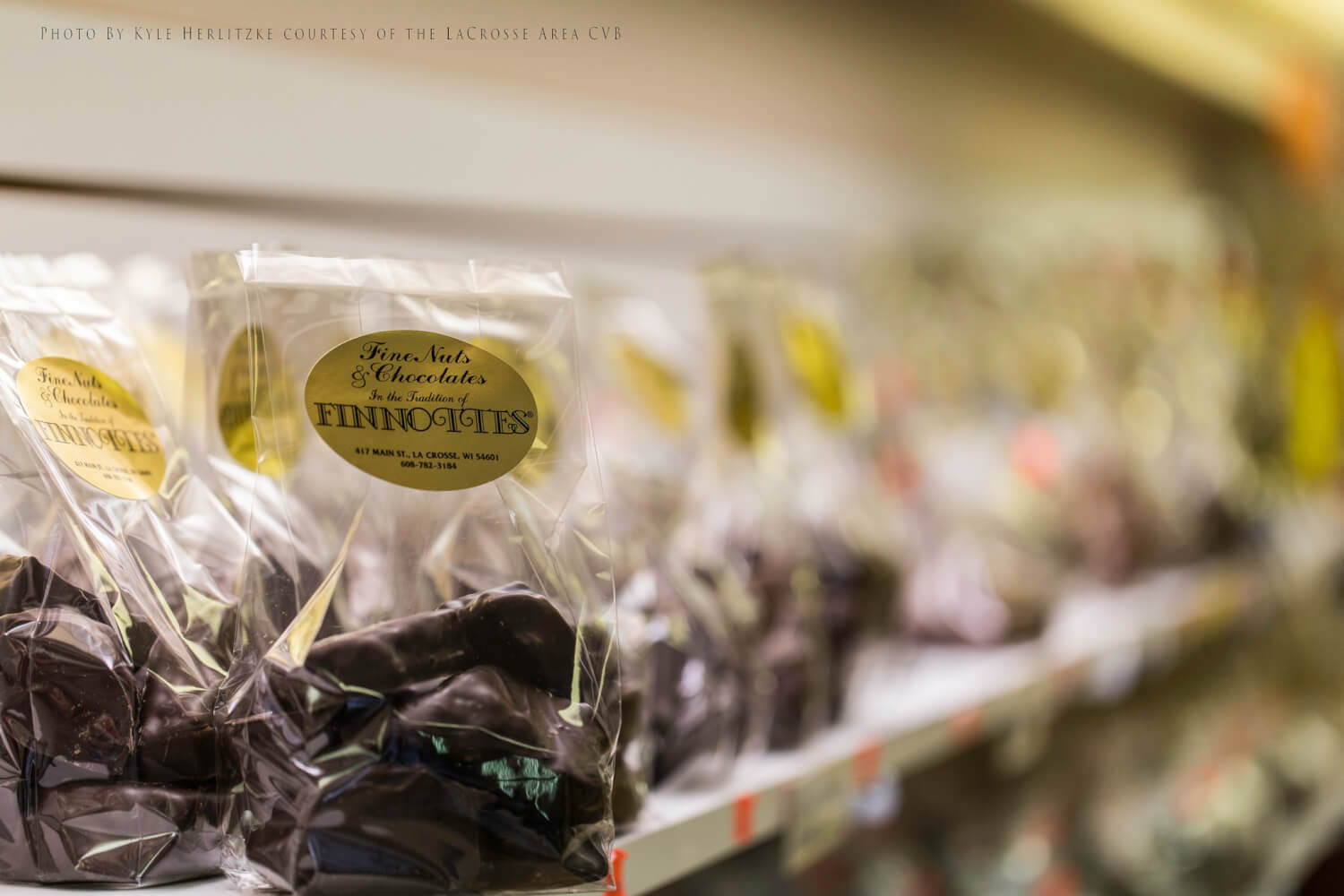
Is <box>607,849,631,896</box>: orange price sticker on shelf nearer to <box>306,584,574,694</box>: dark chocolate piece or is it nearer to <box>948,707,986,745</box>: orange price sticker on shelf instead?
<box>306,584,574,694</box>: dark chocolate piece

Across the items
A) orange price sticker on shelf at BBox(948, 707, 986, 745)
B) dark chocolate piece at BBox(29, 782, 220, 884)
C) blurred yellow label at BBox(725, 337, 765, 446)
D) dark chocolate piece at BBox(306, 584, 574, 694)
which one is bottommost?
orange price sticker on shelf at BBox(948, 707, 986, 745)

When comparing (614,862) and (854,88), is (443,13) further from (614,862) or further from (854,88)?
(854,88)

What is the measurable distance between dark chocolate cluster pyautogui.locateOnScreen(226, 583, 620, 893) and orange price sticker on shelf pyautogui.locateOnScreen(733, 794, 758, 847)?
216 millimetres

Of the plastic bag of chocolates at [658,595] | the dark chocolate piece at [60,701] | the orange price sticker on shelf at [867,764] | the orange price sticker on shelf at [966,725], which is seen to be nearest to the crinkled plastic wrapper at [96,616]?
the dark chocolate piece at [60,701]

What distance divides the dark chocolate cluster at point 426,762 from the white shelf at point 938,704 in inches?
3.0

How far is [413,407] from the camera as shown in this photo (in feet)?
1.69

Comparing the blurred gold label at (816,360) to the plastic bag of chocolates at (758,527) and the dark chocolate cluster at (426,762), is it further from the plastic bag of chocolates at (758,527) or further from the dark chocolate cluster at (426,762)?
the dark chocolate cluster at (426,762)

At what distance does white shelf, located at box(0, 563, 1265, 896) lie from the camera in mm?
668

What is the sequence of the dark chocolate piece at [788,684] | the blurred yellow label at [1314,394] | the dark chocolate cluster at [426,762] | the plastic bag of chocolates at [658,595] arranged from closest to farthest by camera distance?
the dark chocolate cluster at [426,762] < the plastic bag of chocolates at [658,595] < the dark chocolate piece at [788,684] < the blurred yellow label at [1314,394]

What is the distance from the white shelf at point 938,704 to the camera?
67 cm

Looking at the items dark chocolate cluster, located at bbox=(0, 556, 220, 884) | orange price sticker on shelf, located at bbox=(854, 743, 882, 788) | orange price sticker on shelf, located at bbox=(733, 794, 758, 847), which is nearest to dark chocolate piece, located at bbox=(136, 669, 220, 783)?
dark chocolate cluster, located at bbox=(0, 556, 220, 884)

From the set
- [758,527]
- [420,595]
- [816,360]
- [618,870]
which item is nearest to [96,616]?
[420,595]

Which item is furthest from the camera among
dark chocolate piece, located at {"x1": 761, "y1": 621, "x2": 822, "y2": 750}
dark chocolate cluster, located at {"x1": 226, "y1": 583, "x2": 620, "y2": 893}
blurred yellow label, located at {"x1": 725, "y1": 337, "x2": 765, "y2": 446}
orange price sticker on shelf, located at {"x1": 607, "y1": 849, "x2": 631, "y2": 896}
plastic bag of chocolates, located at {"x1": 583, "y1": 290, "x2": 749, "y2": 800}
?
blurred yellow label, located at {"x1": 725, "y1": 337, "x2": 765, "y2": 446}

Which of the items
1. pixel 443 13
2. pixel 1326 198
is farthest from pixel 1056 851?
pixel 1326 198
